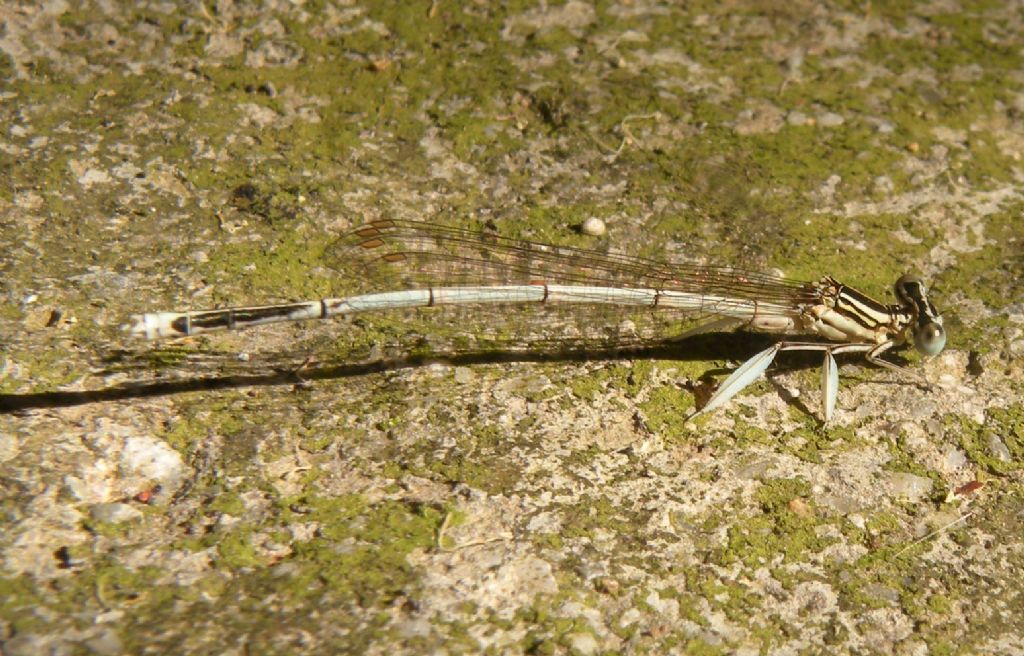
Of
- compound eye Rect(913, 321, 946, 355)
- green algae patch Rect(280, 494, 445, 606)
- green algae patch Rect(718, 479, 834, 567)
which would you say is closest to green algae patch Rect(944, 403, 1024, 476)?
compound eye Rect(913, 321, 946, 355)

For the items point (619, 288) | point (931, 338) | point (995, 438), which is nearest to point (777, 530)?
point (995, 438)

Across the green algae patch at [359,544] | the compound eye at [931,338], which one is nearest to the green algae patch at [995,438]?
the compound eye at [931,338]

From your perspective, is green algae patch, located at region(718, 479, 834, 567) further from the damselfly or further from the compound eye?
the compound eye

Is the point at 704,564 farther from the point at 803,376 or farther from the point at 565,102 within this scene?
the point at 565,102

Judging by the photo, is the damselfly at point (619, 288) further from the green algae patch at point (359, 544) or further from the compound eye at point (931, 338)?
the green algae patch at point (359, 544)

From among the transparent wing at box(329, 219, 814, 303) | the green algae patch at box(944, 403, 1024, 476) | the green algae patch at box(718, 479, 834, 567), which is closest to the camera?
the green algae patch at box(718, 479, 834, 567)

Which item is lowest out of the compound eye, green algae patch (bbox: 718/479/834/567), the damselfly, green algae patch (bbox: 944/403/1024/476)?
green algae patch (bbox: 718/479/834/567)

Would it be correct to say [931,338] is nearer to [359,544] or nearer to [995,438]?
[995,438]

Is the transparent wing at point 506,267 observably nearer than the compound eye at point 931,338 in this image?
No

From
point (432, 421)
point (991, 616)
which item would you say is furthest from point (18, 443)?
point (991, 616)

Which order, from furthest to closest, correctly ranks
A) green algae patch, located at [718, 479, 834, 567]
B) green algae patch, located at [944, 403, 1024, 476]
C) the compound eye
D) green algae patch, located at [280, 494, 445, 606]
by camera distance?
the compound eye < green algae patch, located at [944, 403, 1024, 476] < green algae patch, located at [718, 479, 834, 567] < green algae patch, located at [280, 494, 445, 606]

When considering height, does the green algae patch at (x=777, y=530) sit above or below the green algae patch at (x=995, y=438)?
below
